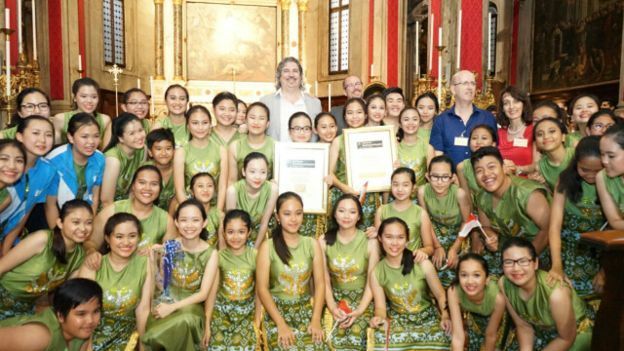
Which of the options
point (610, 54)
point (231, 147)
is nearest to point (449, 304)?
point (231, 147)

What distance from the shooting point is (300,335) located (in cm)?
364

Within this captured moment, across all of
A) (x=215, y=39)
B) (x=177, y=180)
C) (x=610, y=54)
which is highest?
(x=215, y=39)

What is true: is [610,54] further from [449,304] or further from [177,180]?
[177,180]

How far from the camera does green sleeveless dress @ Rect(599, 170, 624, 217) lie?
10.3ft

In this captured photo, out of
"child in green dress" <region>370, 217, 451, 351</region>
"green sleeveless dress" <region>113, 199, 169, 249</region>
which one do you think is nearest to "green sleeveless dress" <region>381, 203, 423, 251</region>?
"child in green dress" <region>370, 217, 451, 351</region>

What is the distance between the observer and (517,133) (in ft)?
15.5

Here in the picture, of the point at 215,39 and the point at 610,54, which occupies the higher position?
the point at 215,39

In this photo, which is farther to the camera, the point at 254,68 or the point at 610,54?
the point at 254,68

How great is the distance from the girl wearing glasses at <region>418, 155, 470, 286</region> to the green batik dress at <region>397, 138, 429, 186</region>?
296 millimetres

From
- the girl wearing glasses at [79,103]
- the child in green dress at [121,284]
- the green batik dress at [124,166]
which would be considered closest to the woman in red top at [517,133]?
the child in green dress at [121,284]

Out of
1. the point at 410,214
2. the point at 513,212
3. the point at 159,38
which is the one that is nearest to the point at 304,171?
the point at 410,214

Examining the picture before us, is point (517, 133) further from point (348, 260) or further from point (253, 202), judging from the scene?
point (253, 202)

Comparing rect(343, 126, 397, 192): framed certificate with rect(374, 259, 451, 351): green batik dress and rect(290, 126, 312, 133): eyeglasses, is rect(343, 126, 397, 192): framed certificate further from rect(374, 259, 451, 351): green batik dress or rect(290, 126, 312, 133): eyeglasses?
rect(374, 259, 451, 351): green batik dress

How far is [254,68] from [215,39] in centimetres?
123
